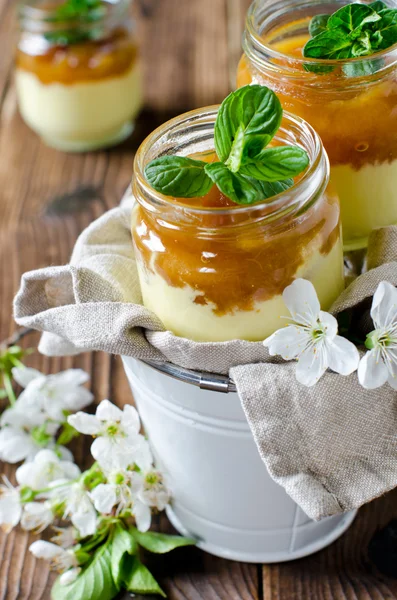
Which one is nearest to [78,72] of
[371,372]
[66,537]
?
[66,537]

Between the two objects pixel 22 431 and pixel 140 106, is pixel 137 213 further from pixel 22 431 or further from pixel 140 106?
pixel 140 106

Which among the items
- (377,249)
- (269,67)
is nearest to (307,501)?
(377,249)

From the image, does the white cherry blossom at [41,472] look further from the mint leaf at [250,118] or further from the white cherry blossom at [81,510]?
the mint leaf at [250,118]

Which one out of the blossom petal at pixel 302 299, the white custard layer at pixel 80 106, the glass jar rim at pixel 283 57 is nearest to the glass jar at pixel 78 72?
the white custard layer at pixel 80 106

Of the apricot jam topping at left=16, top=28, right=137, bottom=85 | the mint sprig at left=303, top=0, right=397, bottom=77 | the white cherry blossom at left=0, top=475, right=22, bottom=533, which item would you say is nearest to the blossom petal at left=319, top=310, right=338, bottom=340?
the mint sprig at left=303, top=0, right=397, bottom=77

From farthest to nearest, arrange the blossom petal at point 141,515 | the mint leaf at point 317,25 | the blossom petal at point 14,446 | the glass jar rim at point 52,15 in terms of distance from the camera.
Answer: the glass jar rim at point 52,15 < the blossom petal at point 14,446 < the blossom petal at point 141,515 < the mint leaf at point 317,25

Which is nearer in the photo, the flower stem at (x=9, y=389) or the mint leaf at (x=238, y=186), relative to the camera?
the mint leaf at (x=238, y=186)
